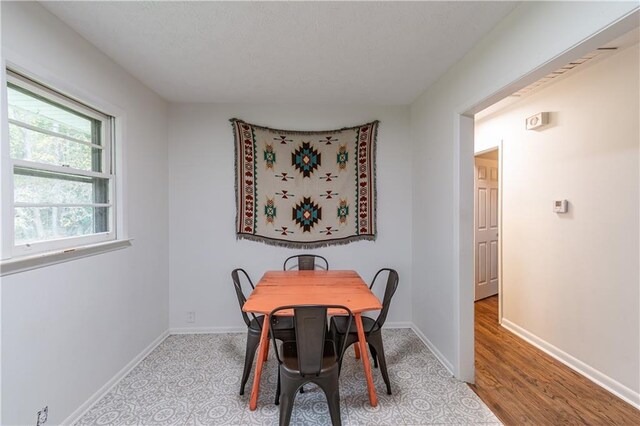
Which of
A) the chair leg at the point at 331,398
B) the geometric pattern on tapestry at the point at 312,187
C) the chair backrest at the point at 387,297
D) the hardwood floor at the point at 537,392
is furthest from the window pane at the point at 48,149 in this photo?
the hardwood floor at the point at 537,392

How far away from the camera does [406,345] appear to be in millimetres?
2525

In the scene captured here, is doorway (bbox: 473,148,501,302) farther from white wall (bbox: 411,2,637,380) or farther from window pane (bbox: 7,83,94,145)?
window pane (bbox: 7,83,94,145)

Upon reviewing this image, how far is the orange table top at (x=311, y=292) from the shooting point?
1.63 metres

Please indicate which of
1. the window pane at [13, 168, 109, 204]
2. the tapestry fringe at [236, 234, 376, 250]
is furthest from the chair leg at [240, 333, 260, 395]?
the window pane at [13, 168, 109, 204]

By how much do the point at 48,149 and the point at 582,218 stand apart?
363cm

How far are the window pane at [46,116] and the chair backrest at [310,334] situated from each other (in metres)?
1.68

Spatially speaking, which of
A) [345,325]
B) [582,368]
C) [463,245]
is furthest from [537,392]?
[345,325]

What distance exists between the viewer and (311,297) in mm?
1769

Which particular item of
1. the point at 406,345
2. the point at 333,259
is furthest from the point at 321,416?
the point at 333,259

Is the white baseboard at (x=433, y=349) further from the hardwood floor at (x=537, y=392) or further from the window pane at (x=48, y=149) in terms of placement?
the window pane at (x=48, y=149)

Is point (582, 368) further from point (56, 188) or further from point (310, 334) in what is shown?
point (56, 188)

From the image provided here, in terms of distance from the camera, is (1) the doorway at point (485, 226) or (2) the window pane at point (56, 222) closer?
(2) the window pane at point (56, 222)

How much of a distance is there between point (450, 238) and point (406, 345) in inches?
44.5

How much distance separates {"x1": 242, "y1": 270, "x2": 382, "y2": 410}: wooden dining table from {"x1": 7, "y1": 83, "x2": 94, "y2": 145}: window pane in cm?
155
